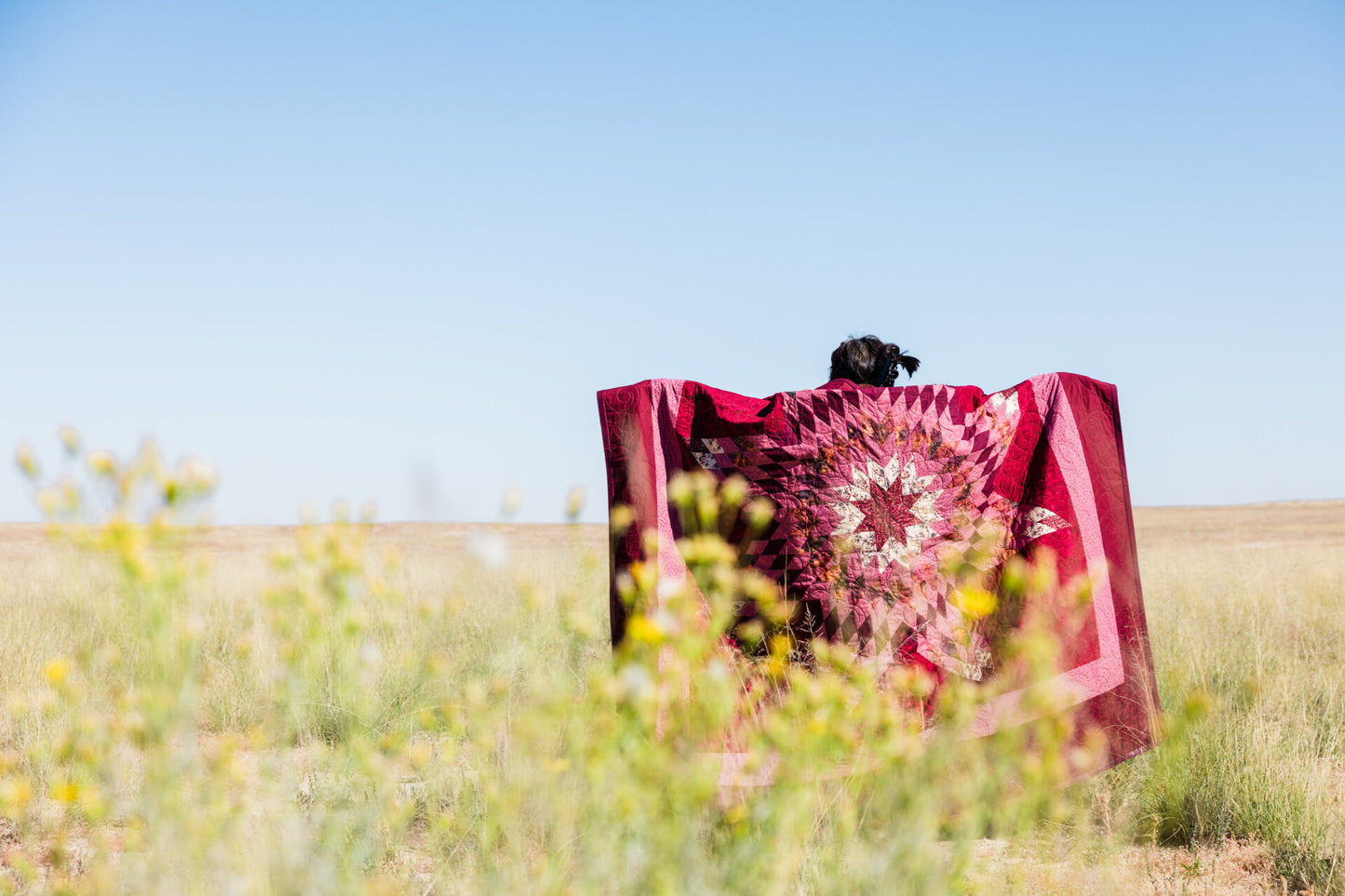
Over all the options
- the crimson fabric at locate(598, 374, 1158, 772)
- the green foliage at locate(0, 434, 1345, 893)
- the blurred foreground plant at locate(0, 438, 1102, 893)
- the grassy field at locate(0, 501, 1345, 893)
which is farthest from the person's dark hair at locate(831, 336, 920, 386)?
the blurred foreground plant at locate(0, 438, 1102, 893)

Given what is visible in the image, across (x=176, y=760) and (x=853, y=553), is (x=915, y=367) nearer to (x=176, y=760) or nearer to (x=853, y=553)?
(x=853, y=553)

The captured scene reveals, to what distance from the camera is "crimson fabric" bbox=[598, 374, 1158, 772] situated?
3182 mm

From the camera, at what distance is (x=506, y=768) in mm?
2328

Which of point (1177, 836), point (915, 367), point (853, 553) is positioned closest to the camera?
point (1177, 836)

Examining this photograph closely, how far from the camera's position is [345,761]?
2.19 metres

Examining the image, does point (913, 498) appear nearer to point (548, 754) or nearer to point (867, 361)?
point (867, 361)

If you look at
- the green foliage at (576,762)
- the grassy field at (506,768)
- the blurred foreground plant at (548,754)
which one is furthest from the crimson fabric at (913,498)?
the blurred foreground plant at (548,754)

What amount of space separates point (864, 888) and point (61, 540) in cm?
139

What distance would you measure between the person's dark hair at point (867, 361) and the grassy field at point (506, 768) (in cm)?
160

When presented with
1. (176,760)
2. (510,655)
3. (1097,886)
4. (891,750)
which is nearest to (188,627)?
(176,760)

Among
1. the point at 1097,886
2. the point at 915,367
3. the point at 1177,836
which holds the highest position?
the point at 915,367

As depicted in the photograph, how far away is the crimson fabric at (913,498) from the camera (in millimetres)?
3182

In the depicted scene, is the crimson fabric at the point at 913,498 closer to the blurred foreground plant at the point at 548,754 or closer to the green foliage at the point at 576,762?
the green foliage at the point at 576,762

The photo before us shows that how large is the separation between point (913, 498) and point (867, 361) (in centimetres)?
71
